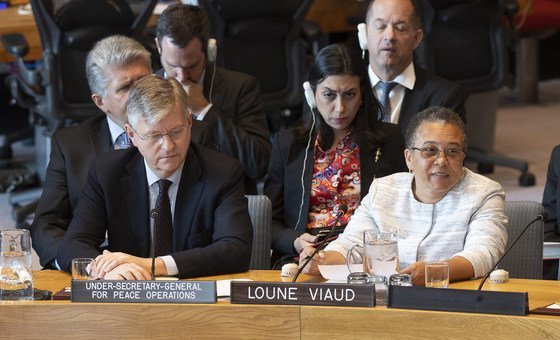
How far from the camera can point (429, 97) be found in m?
4.92

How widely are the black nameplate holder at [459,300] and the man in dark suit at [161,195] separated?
76cm

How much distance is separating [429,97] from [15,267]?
83.0 inches

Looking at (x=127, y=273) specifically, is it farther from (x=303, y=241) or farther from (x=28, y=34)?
(x=28, y=34)

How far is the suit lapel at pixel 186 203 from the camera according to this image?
384 cm

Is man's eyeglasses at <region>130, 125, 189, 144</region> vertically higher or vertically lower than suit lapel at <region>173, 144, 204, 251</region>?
higher

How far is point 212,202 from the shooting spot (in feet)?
12.6

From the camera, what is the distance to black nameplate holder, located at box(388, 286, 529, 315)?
2977 millimetres

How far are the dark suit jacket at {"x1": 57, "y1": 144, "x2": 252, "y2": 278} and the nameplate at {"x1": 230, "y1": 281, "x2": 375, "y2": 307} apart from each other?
62 cm

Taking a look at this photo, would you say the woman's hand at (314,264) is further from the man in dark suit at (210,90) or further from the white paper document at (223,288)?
the man in dark suit at (210,90)

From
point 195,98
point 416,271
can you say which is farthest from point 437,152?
point 195,98

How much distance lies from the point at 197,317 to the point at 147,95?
86cm

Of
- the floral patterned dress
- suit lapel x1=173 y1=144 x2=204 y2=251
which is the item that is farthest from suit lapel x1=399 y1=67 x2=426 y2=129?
suit lapel x1=173 y1=144 x2=204 y2=251

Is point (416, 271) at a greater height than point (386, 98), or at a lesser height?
lesser

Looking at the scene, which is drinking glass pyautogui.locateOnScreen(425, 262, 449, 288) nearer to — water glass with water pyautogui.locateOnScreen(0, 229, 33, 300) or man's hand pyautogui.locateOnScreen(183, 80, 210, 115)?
water glass with water pyautogui.locateOnScreen(0, 229, 33, 300)
